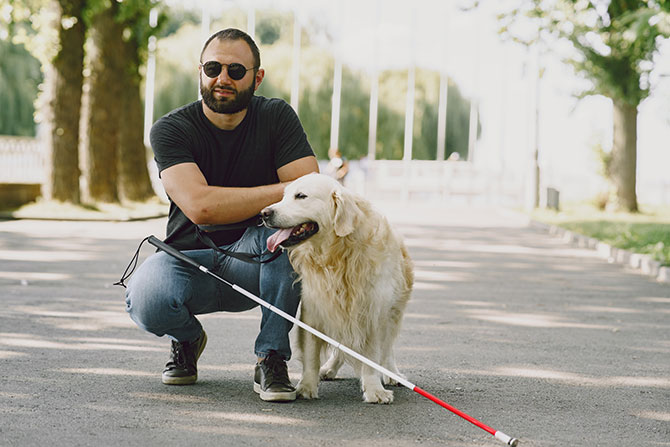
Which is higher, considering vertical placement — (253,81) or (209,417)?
(253,81)

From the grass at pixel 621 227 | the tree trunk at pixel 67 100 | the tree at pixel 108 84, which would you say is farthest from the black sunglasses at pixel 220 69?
the tree at pixel 108 84

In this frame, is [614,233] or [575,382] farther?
[614,233]

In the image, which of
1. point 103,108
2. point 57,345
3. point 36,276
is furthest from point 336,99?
point 57,345

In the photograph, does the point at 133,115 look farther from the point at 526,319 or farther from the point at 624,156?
the point at 526,319

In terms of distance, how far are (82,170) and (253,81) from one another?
1806 cm

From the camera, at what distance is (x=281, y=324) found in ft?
16.5

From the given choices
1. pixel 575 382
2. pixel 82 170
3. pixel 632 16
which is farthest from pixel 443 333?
pixel 82 170

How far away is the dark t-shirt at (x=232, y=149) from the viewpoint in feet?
17.4

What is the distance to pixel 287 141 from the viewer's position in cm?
538

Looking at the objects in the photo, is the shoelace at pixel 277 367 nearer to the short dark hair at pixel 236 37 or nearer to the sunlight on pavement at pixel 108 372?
the sunlight on pavement at pixel 108 372

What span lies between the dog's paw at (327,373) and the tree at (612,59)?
1947 cm

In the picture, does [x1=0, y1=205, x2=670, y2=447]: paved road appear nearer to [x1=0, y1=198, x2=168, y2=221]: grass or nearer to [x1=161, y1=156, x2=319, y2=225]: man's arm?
[x1=161, y1=156, x2=319, y2=225]: man's arm

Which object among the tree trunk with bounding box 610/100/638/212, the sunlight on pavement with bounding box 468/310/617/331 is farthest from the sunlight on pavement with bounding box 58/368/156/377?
the tree trunk with bounding box 610/100/638/212

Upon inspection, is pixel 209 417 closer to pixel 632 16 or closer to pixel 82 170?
pixel 632 16
